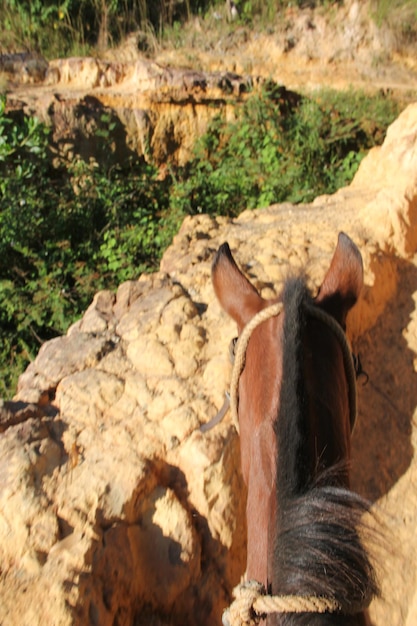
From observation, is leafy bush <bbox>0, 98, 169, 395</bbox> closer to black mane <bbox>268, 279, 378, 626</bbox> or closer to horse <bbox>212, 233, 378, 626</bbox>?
horse <bbox>212, 233, 378, 626</bbox>

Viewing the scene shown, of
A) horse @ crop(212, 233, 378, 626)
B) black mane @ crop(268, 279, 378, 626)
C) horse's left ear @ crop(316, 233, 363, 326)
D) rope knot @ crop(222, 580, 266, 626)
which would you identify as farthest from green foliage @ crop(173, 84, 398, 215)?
rope knot @ crop(222, 580, 266, 626)

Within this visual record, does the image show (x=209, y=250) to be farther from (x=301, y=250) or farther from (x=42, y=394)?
(x=42, y=394)

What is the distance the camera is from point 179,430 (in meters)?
2.20

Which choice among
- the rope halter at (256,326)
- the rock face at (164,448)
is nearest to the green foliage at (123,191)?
the rock face at (164,448)

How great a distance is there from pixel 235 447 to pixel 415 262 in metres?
1.83

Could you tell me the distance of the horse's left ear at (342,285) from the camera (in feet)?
6.65

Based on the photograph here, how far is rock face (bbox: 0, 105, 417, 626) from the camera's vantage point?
1.76m

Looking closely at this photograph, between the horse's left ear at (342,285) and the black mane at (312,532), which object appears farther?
the horse's left ear at (342,285)

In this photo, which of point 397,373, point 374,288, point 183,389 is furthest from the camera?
point 374,288

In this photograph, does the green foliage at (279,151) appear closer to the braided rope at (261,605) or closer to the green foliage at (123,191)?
the green foliage at (123,191)

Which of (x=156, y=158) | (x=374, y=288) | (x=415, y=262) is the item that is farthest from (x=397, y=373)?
(x=156, y=158)

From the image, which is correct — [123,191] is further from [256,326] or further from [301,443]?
[301,443]

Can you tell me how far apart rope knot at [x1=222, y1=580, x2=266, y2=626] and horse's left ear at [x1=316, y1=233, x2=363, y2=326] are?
1.04 metres

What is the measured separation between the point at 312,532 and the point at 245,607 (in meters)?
0.25
